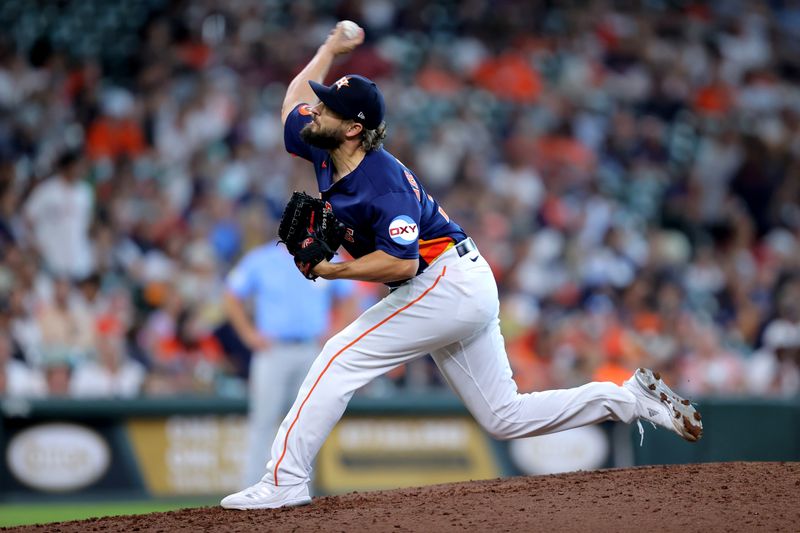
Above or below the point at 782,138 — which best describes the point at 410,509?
below

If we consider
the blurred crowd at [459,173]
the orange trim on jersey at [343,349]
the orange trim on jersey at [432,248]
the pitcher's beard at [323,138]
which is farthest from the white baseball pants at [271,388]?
the pitcher's beard at [323,138]

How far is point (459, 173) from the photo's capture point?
1284 cm

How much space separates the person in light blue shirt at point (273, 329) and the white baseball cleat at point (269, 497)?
2885 mm

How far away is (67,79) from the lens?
1230 cm

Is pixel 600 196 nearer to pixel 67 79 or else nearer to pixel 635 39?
pixel 635 39

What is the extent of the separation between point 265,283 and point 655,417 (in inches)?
148

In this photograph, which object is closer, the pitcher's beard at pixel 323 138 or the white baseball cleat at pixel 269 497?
the pitcher's beard at pixel 323 138

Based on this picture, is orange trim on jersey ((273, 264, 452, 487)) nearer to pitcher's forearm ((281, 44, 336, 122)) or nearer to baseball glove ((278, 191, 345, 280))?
baseball glove ((278, 191, 345, 280))

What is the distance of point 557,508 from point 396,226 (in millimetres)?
1423

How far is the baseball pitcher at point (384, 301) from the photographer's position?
5098mm

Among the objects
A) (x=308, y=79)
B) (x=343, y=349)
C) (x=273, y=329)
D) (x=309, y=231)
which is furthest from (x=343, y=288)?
(x=309, y=231)

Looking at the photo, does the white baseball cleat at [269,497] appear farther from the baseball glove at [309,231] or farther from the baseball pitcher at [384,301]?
the baseball glove at [309,231]

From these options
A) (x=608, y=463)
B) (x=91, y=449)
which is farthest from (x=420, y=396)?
(x=91, y=449)

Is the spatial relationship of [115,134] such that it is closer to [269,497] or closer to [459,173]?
[459,173]
